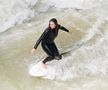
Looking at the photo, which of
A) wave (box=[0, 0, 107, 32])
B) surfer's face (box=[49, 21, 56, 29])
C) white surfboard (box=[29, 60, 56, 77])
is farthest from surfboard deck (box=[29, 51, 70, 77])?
wave (box=[0, 0, 107, 32])

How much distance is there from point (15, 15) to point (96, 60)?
3.57 m

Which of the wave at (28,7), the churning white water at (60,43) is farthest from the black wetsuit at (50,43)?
the wave at (28,7)

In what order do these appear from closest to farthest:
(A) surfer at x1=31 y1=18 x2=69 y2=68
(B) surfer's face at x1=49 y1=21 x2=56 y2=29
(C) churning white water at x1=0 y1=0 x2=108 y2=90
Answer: (B) surfer's face at x1=49 y1=21 x2=56 y2=29 → (A) surfer at x1=31 y1=18 x2=69 y2=68 → (C) churning white water at x1=0 y1=0 x2=108 y2=90

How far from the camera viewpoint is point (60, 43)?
29.7 ft

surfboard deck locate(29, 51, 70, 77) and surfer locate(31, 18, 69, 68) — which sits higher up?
surfer locate(31, 18, 69, 68)

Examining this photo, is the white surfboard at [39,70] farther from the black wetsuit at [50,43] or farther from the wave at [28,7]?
the wave at [28,7]

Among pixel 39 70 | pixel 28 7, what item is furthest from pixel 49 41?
pixel 28 7

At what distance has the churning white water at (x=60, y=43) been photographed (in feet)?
25.8

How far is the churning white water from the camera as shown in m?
7.88

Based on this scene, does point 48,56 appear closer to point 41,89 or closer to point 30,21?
point 41,89

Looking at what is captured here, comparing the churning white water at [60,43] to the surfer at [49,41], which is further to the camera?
the churning white water at [60,43]

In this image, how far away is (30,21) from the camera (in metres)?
10.4

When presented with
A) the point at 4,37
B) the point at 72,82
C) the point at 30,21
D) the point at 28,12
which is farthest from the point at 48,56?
the point at 28,12

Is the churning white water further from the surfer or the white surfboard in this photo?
the surfer
